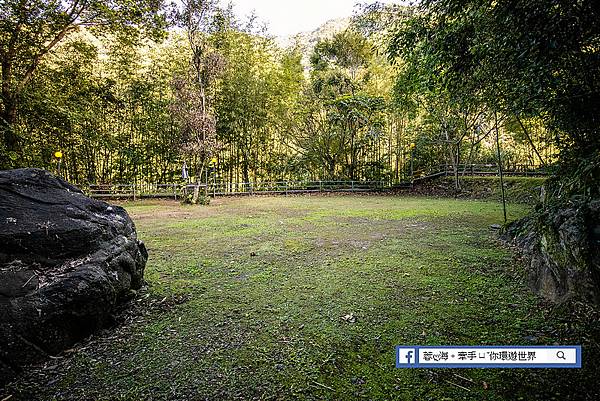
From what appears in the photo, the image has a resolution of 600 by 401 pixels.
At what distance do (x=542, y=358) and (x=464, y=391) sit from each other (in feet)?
1.91

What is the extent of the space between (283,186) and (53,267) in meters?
12.3

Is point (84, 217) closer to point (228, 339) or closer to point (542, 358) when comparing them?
point (228, 339)

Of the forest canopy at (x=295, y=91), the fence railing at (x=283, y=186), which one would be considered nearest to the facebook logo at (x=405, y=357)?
the forest canopy at (x=295, y=91)

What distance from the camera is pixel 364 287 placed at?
2.80m

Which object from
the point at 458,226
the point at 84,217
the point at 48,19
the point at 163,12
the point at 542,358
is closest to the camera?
the point at 542,358

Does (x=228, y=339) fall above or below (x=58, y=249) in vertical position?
below

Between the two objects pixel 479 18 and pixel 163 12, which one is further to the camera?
pixel 163 12

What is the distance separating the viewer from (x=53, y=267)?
206 cm

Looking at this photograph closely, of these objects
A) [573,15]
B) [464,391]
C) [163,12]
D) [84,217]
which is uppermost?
[163,12]

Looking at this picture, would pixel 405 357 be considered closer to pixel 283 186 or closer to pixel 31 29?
pixel 31 29

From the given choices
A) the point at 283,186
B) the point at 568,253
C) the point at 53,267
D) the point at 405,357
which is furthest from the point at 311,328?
the point at 283,186

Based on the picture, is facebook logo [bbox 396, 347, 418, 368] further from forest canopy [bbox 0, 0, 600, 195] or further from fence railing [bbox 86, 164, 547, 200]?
fence railing [bbox 86, 164, 547, 200]

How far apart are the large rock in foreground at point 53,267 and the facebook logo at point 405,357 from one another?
1.85 metres

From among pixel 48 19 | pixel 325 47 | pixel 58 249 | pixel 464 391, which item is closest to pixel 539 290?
pixel 464 391
